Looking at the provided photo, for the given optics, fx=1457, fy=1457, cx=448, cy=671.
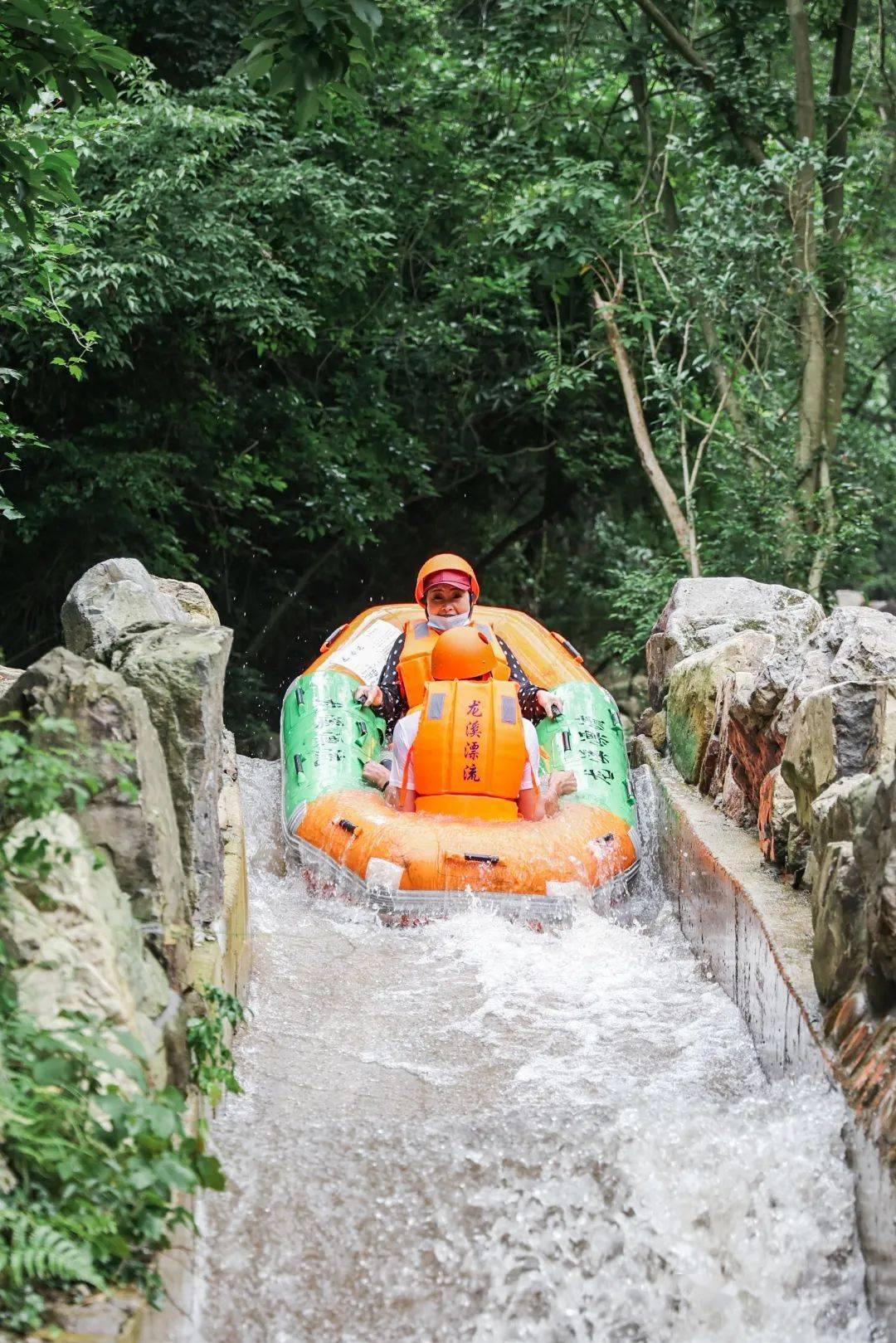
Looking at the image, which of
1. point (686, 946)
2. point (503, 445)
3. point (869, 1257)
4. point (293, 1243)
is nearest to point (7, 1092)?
point (293, 1243)

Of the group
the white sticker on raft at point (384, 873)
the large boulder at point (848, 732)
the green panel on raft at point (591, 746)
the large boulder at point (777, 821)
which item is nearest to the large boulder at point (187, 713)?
the large boulder at point (848, 732)

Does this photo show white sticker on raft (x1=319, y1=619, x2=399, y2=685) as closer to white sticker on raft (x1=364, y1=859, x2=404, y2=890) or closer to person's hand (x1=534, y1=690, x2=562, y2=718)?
person's hand (x1=534, y1=690, x2=562, y2=718)

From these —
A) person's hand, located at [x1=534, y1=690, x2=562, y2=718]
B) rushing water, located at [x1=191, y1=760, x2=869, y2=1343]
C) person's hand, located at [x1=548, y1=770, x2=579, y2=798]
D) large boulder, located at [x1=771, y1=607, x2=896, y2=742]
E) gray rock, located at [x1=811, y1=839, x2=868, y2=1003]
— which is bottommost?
rushing water, located at [x1=191, y1=760, x2=869, y2=1343]

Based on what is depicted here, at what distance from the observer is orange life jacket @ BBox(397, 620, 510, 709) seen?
7043 millimetres

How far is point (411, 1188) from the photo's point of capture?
2.95 meters

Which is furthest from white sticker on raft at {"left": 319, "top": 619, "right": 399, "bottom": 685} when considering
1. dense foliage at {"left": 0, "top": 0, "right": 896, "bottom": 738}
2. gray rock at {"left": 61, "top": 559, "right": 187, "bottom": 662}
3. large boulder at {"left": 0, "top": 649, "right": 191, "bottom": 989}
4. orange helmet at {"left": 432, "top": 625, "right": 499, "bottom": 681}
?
large boulder at {"left": 0, "top": 649, "right": 191, "bottom": 989}

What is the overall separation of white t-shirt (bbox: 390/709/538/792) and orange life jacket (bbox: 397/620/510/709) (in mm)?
473

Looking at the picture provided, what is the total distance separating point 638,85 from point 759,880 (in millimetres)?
8445

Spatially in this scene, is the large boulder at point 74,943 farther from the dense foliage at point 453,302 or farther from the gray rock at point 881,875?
the dense foliage at point 453,302

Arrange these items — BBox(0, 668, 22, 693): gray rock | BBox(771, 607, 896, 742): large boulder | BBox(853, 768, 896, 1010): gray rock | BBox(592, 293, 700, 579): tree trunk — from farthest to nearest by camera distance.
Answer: BBox(592, 293, 700, 579): tree trunk, BBox(0, 668, 22, 693): gray rock, BBox(771, 607, 896, 742): large boulder, BBox(853, 768, 896, 1010): gray rock

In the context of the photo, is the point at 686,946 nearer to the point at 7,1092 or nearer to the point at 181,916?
the point at 181,916

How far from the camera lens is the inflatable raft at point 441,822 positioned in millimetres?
5648

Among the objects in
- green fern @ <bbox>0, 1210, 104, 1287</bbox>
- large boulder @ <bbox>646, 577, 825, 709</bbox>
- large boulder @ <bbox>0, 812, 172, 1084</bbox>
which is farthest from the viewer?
large boulder @ <bbox>646, 577, 825, 709</bbox>

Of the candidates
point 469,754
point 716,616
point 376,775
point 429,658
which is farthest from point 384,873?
point 716,616
